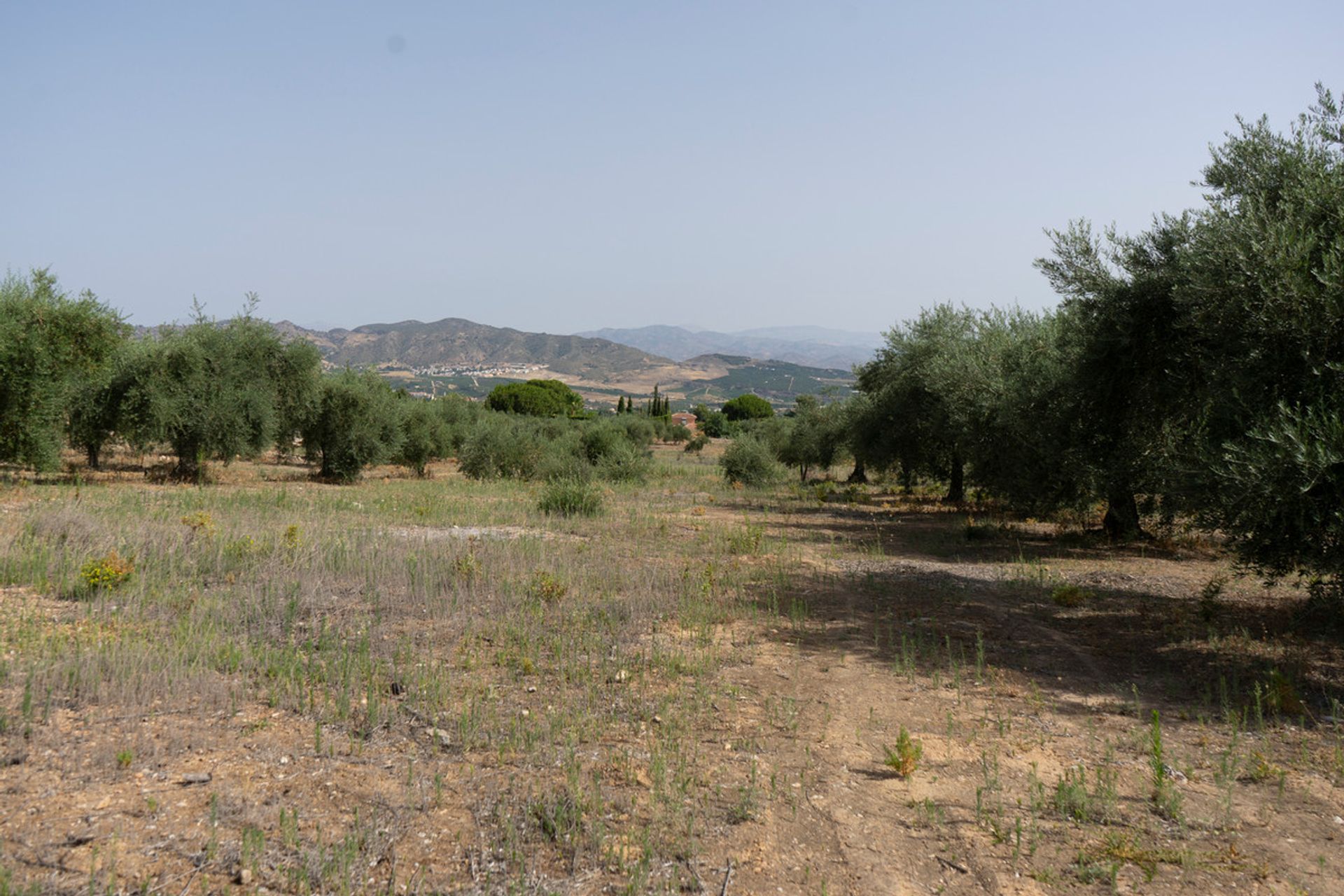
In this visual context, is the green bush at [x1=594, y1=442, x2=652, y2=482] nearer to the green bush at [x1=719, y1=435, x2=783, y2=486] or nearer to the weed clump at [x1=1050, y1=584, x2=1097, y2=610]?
the green bush at [x1=719, y1=435, x2=783, y2=486]

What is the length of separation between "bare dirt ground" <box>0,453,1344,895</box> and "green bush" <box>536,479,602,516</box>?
26.1ft

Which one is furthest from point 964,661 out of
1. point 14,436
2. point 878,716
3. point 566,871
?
point 14,436

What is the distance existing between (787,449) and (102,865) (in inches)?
1436

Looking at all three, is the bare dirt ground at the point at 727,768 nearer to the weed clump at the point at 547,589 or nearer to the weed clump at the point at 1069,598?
the weed clump at the point at 1069,598

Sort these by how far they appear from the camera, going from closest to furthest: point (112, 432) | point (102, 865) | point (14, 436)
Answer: point (102, 865) → point (14, 436) → point (112, 432)

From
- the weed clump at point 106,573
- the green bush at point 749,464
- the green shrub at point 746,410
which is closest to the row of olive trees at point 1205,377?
the green bush at point 749,464

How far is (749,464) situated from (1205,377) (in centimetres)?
1991

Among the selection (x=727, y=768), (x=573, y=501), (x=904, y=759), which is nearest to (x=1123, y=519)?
(x=573, y=501)

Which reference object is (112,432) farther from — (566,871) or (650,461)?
(566,871)

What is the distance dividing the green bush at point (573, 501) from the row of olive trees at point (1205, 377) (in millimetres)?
8470

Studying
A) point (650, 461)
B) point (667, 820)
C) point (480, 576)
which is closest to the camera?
point (667, 820)

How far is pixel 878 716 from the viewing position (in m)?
6.68

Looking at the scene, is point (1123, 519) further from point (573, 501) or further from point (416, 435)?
point (416, 435)

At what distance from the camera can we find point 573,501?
56.9ft
